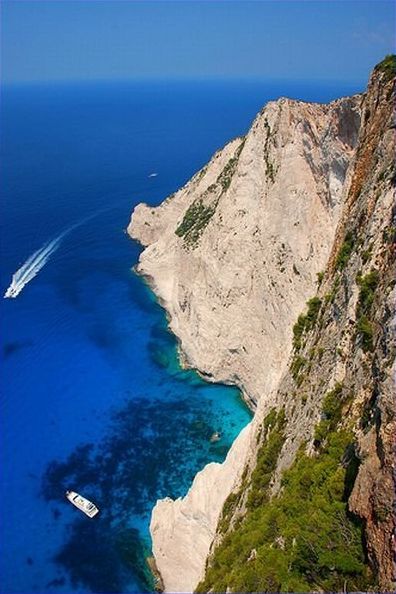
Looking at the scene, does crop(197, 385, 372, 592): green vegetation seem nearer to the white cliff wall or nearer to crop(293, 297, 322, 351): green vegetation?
crop(293, 297, 322, 351): green vegetation

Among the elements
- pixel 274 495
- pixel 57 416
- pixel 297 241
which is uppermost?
pixel 297 241

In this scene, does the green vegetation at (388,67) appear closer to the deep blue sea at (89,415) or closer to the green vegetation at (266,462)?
the green vegetation at (266,462)

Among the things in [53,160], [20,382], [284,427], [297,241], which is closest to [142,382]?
[20,382]

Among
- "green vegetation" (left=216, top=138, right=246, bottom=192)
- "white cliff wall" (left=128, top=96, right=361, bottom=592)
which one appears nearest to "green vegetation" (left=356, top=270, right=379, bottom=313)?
"white cliff wall" (left=128, top=96, right=361, bottom=592)

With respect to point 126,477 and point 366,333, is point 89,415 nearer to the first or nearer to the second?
point 126,477

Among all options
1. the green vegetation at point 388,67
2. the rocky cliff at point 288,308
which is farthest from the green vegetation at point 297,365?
the green vegetation at point 388,67

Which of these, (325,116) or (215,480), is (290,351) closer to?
(215,480)

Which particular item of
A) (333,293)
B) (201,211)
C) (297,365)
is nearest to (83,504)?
(297,365)
